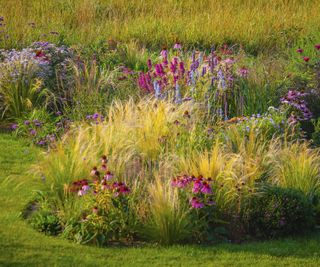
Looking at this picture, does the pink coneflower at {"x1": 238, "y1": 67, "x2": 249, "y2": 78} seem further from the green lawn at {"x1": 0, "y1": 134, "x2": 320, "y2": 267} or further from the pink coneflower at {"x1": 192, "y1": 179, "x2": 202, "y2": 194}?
the pink coneflower at {"x1": 192, "y1": 179, "x2": 202, "y2": 194}

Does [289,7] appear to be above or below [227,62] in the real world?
below

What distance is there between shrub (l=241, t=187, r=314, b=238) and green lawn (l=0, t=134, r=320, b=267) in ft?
0.55

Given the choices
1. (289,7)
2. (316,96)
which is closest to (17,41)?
(316,96)

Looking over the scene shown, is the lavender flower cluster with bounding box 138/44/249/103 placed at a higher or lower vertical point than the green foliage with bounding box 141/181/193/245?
higher

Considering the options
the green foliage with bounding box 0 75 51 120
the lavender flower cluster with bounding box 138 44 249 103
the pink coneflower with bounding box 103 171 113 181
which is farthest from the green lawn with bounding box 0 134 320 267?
the green foliage with bounding box 0 75 51 120

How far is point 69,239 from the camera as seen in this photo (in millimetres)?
6824

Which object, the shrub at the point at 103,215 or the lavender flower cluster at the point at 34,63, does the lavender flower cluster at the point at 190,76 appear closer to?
the lavender flower cluster at the point at 34,63

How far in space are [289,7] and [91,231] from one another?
1389cm

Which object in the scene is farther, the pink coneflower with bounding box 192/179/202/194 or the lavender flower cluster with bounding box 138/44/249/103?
the lavender flower cluster with bounding box 138/44/249/103

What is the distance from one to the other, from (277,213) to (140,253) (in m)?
1.41

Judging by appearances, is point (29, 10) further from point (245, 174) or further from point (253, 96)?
point (245, 174)

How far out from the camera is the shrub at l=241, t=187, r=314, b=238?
711 cm

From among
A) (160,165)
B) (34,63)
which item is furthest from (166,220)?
(34,63)

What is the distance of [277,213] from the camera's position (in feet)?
23.2
